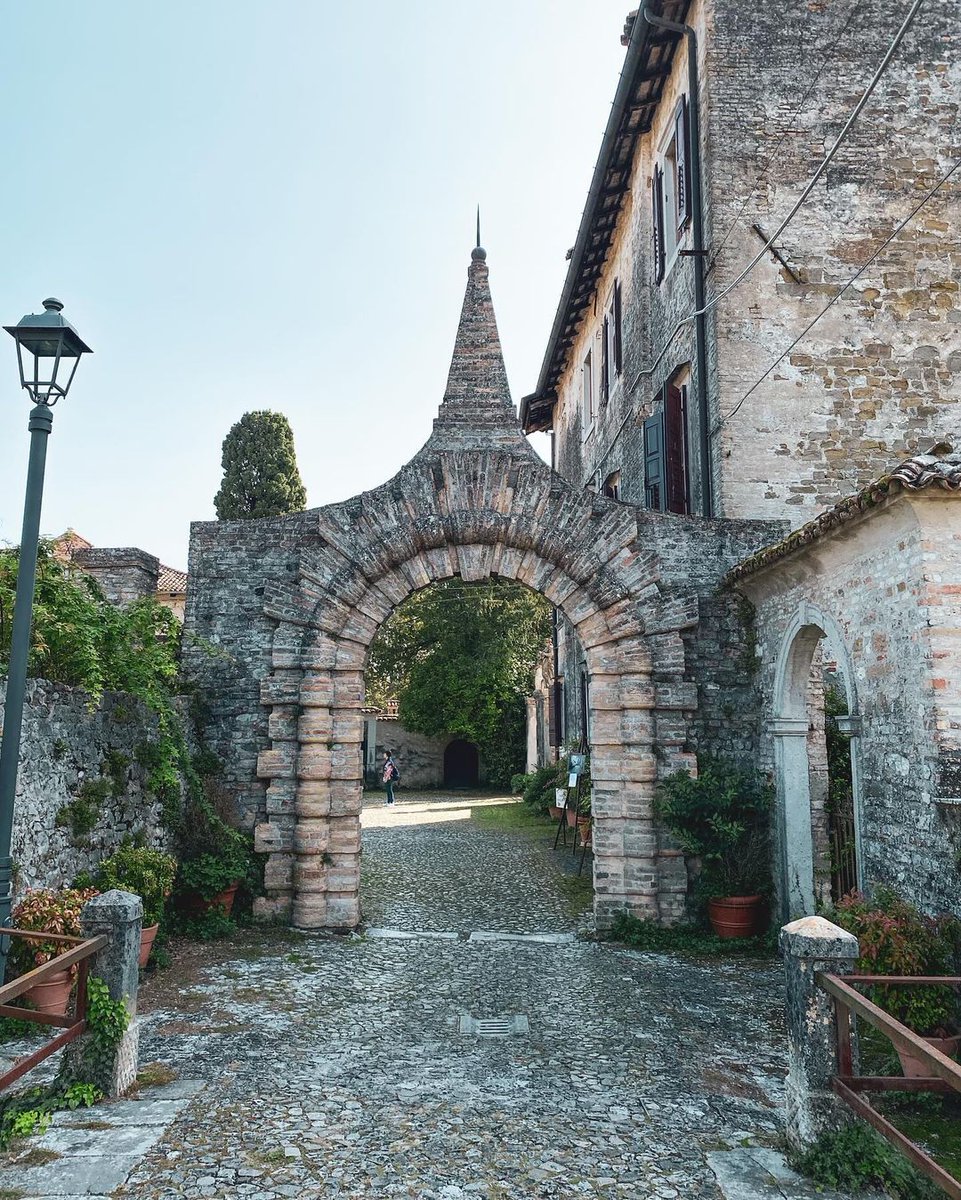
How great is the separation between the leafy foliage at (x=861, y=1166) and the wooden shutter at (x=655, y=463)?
27.5 ft

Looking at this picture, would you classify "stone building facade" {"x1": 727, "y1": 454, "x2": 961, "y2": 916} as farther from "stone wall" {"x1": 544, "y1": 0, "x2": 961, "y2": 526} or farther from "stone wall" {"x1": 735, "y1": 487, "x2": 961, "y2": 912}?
"stone wall" {"x1": 544, "y1": 0, "x2": 961, "y2": 526}

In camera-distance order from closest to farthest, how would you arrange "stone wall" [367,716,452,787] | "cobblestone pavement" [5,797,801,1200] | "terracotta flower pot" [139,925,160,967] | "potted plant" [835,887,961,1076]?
"cobblestone pavement" [5,797,801,1200] < "potted plant" [835,887,961,1076] < "terracotta flower pot" [139,925,160,967] < "stone wall" [367,716,452,787]

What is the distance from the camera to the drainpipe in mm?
10773

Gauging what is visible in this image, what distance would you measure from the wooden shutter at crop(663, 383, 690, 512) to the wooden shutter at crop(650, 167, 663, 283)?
2.37 meters

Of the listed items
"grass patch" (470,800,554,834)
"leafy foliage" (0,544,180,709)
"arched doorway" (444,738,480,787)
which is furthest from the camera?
"arched doorway" (444,738,480,787)

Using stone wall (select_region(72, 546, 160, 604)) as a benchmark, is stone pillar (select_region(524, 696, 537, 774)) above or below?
below

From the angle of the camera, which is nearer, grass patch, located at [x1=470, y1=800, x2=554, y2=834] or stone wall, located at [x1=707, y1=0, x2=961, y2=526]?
stone wall, located at [x1=707, y1=0, x2=961, y2=526]

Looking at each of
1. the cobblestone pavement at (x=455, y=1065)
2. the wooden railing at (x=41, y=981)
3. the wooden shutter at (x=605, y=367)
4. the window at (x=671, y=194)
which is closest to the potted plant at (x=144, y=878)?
the cobblestone pavement at (x=455, y=1065)

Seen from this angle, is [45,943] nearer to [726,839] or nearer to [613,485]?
[726,839]

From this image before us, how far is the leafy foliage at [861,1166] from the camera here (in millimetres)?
3867

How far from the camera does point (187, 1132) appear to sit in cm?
453

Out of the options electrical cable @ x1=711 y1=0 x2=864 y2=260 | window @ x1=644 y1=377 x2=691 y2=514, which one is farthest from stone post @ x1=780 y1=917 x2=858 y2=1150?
electrical cable @ x1=711 y1=0 x2=864 y2=260

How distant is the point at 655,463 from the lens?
11.9 metres

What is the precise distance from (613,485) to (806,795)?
8564 mm
